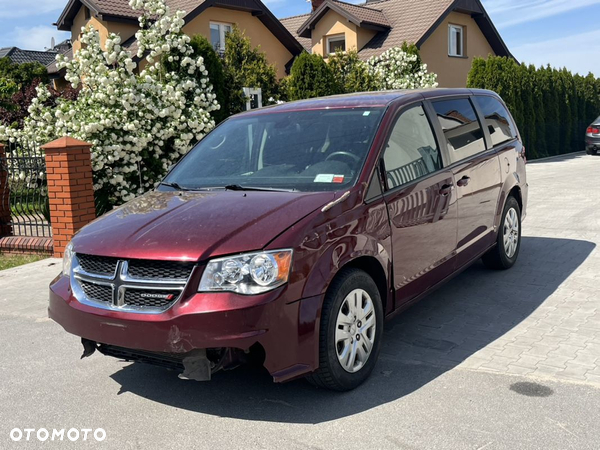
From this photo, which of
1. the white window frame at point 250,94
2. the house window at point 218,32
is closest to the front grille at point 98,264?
the white window frame at point 250,94

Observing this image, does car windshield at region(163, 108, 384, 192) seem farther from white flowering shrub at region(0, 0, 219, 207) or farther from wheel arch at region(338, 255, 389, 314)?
white flowering shrub at region(0, 0, 219, 207)

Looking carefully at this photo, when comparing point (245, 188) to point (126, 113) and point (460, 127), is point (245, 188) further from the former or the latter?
point (126, 113)

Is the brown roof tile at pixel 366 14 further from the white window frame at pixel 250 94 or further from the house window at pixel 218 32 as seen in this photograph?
the white window frame at pixel 250 94

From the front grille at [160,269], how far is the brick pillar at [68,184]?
207 inches

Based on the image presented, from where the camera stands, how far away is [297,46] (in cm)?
2753

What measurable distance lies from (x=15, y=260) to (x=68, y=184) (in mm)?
1519

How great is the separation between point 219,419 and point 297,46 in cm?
2524

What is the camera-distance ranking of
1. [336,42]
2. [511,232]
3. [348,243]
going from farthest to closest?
1. [336,42]
2. [511,232]
3. [348,243]

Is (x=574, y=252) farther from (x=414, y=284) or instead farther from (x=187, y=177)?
(x=187, y=177)

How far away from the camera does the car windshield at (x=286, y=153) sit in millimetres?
4438

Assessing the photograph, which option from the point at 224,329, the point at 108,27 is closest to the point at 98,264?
the point at 224,329

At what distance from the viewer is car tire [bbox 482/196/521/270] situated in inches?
262

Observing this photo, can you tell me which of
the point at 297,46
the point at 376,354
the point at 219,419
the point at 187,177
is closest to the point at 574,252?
the point at 376,354

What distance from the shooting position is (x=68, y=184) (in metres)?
8.59
